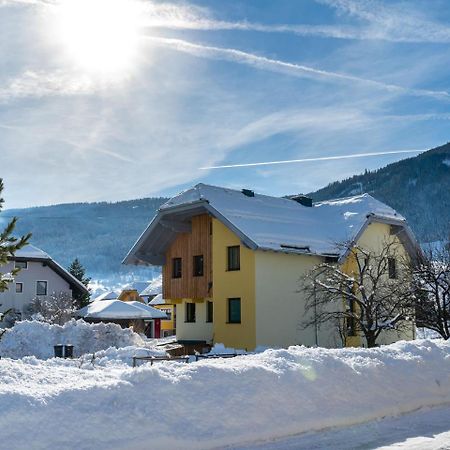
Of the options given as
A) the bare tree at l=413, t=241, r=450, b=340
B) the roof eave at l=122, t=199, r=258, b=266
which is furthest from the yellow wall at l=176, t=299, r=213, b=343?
the bare tree at l=413, t=241, r=450, b=340

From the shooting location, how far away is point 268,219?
104 ft

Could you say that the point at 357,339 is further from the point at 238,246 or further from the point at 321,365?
the point at 321,365

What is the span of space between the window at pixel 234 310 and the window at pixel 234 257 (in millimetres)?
1543

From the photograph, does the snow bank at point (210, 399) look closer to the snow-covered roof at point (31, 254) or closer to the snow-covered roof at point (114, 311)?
the snow-covered roof at point (114, 311)

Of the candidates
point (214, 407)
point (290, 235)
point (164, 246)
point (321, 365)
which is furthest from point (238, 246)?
point (214, 407)

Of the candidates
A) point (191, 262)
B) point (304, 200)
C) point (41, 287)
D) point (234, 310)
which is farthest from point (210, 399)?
point (41, 287)

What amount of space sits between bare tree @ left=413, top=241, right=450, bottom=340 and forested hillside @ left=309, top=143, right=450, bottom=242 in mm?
121398

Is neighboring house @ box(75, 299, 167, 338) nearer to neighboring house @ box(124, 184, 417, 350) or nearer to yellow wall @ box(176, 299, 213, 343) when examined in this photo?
yellow wall @ box(176, 299, 213, 343)

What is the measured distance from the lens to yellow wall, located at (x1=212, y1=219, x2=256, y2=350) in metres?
29.1

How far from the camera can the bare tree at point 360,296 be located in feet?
80.1

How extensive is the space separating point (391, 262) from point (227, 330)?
9.84m

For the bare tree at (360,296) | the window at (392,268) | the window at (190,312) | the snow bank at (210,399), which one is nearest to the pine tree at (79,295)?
the window at (190,312)

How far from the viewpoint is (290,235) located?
31.0m

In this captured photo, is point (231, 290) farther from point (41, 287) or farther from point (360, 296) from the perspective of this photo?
point (41, 287)
